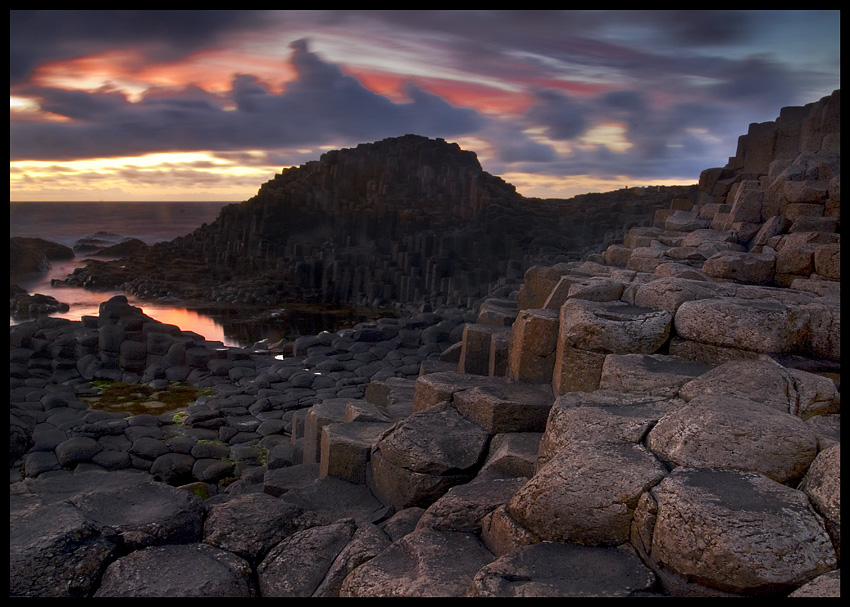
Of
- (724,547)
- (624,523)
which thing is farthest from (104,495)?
(724,547)

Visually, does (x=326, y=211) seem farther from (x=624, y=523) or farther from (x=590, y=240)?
(x=624, y=523)

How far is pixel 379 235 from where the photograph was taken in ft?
135

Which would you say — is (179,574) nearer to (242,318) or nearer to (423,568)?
(423,568)

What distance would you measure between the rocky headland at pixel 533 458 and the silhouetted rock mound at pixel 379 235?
52.3ft

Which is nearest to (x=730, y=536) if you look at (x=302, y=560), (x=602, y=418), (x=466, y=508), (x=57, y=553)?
(x=602, y=418)

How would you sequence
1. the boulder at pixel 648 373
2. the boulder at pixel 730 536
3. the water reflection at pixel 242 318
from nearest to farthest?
the boulder at pixel 730 536 → the boulder at pixel 648 373 → the water reflection at pixel 242 318

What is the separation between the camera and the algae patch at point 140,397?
1197 cm

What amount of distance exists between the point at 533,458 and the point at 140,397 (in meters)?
10.2

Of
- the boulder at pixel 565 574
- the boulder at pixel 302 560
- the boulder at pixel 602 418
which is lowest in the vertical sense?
the boulder at pixel 302 560

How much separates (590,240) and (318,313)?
48.0ft

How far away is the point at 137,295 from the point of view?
34.5 m

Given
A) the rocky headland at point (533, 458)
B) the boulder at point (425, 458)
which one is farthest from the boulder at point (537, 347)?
the boulder at point (425, 458)

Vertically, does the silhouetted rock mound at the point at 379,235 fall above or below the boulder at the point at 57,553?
above

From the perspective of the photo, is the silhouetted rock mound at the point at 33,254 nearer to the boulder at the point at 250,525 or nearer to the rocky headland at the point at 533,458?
the rocky headland at the point at 533,458
